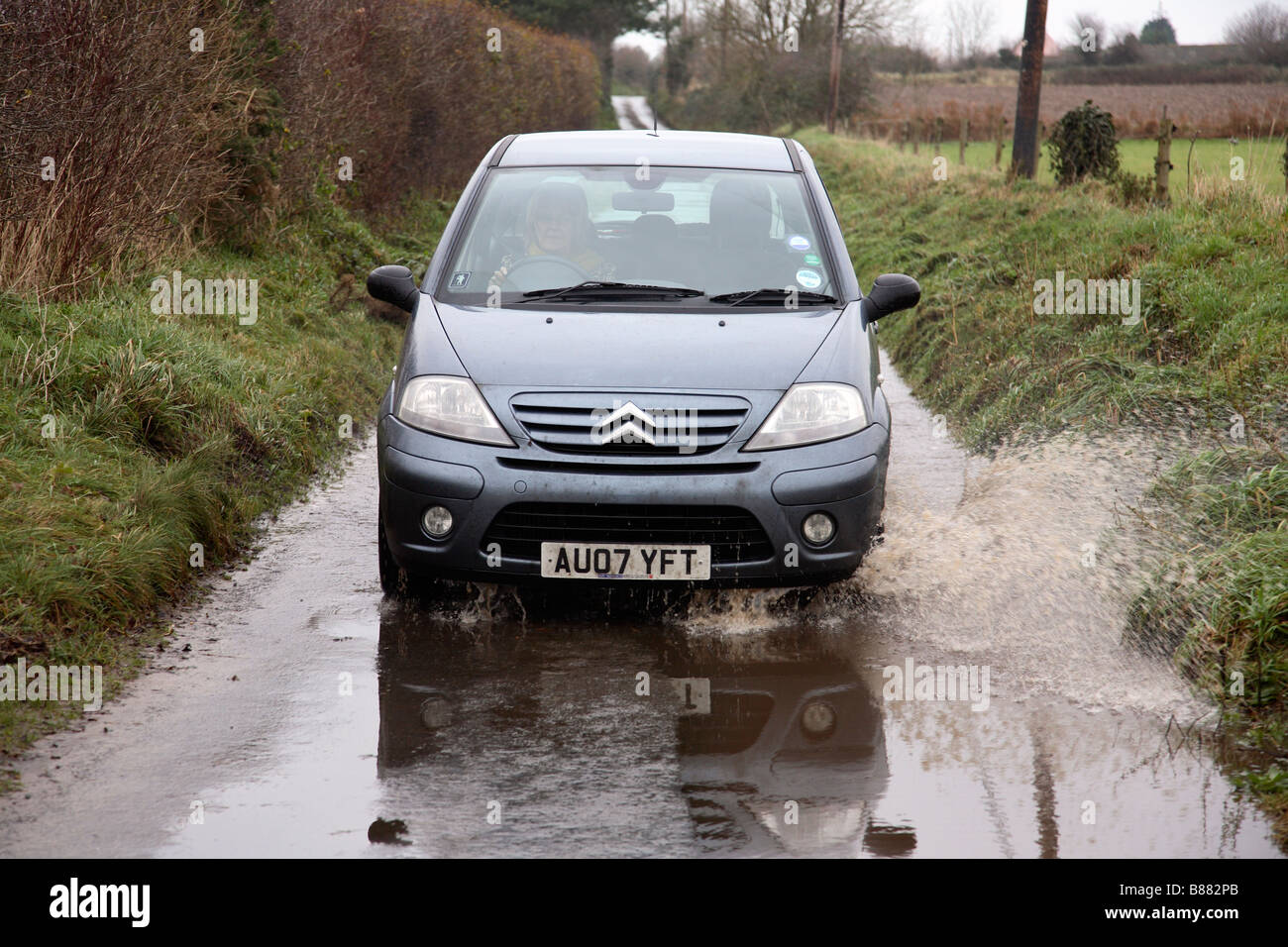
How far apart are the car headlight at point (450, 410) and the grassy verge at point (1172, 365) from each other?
2.64 metres

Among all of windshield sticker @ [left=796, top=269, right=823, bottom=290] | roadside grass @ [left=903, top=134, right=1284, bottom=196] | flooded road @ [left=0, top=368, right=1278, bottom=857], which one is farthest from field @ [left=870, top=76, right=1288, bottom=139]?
flooded road @ [left=0, top=368, right=1278, bottom=857]

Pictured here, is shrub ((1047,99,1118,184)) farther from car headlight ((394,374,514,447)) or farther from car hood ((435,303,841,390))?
car headlight ((394,374,514,447))

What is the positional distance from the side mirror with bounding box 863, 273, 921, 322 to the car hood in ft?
0.99

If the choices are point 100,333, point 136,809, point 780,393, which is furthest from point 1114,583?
point 100,333

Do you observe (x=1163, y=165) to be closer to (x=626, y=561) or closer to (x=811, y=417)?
(x=811, y=417)

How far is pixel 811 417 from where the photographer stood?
508 cm

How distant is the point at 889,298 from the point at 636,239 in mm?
1202

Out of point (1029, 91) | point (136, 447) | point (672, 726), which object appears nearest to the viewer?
point (672, 726)

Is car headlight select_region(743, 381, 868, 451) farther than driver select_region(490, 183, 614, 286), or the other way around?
driver select_region(490, 183, 614, 286)

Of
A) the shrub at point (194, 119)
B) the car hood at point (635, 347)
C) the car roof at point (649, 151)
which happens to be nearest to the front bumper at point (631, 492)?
the car hood at point (635, 347)

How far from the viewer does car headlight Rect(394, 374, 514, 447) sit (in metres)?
4.97

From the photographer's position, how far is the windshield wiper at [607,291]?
5.77 m

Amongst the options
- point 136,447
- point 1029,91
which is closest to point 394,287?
point 136,447

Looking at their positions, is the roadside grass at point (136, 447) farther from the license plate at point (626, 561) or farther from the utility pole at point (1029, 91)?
the utility pole at point (1029, 91)
